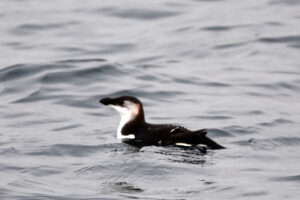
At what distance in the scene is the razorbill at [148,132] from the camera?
42.2ft

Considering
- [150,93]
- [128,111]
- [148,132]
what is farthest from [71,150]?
[150,93]

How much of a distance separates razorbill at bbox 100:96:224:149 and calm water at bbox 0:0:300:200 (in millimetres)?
159

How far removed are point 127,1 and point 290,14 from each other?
A: 5.38m

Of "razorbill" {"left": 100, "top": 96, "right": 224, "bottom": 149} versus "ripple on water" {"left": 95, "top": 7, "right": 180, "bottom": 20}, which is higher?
"ripple on water" {"left": 95, "top": 7, "right": 180, "bottom": 20}

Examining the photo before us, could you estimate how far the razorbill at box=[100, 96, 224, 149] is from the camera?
1287cm

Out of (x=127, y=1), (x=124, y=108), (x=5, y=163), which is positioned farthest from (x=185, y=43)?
(x=5, y=163)

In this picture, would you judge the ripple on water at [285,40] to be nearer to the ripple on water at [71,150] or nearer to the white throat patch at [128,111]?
the white throat patch at [128,111]

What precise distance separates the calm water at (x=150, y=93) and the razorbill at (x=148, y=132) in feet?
0.52

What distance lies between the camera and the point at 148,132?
531 inches

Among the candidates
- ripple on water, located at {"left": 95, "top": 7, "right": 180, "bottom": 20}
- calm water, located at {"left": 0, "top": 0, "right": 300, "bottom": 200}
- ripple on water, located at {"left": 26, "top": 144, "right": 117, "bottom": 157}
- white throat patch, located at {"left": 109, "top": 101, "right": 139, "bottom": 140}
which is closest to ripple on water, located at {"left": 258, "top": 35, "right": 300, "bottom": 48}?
calm water, located at {"left": 0, "top": 0, "right": 300, "bottom": 200}

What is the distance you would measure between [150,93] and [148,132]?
4.38 m

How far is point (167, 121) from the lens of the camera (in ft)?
51.3

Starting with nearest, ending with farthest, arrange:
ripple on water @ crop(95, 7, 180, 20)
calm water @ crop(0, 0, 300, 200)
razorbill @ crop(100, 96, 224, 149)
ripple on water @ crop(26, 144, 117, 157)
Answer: calm water @ crop(0, 0, 300, 200)
razorbill @ crop(100, 96, 224, 149)
ripple on water @ crop(26, 144, 117, 157)
ripple on water @ crop(95, 7, 180, 20)

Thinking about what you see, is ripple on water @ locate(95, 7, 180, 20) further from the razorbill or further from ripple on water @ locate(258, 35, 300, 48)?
the razorbill
